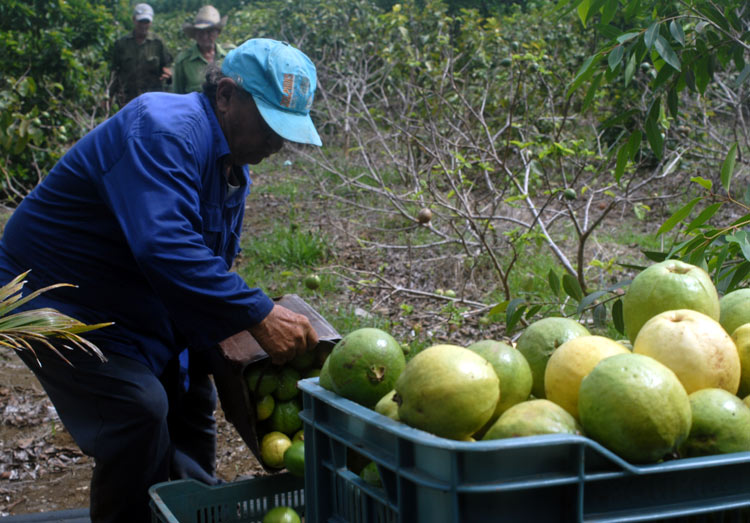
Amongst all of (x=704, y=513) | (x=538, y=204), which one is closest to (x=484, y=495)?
(x=704, y=513)

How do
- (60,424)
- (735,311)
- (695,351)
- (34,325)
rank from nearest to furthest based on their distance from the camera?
(695,351)
(735,311)
(34,325)
(60,424)

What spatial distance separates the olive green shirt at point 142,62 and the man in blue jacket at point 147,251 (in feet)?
23.6

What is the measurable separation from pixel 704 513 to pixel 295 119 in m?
1.85

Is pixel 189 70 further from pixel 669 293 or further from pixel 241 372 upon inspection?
pixel 669 293

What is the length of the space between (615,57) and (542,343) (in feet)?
4.29

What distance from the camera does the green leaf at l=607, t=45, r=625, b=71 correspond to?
255 centimetres

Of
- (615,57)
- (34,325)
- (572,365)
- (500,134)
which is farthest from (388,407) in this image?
(500,134)

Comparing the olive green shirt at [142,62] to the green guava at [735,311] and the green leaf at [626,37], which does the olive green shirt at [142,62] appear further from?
the green guava at [735,311]

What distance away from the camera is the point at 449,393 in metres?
1.37

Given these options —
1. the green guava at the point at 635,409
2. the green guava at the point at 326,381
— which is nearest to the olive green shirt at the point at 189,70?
the green guava at the point at 326,381

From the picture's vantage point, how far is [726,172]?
89.9 inches

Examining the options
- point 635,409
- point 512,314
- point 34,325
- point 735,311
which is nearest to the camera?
point 635,409

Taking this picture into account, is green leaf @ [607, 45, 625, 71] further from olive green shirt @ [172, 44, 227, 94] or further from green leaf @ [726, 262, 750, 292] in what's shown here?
olive green shirt @ [172, 44, 227, 94]

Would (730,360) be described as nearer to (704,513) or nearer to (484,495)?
(704,513)
